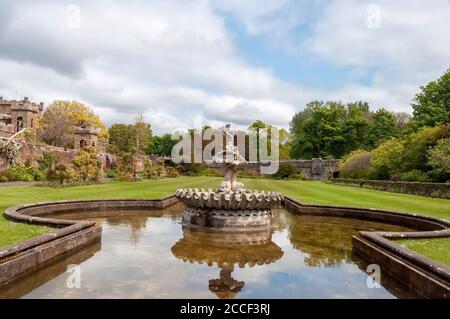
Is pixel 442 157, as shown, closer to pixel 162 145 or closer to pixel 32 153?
pixel 32 153

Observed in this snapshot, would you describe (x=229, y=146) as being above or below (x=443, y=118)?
below

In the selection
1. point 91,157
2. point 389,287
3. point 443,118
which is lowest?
point 389,287

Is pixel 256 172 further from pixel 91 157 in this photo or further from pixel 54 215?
pixel 54 215

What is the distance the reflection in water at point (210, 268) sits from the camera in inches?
241

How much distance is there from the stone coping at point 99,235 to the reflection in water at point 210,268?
10.0 inches

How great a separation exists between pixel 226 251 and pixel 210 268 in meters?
1.59

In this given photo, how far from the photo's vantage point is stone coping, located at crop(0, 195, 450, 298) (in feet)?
21.2

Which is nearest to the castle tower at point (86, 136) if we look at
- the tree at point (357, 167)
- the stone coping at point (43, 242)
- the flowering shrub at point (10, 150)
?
the flowering shrub at point (10, 150)

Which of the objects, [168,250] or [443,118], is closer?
[168,250]

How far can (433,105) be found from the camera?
4756cm

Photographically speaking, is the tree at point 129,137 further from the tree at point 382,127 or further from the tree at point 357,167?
the tree at point 382,127

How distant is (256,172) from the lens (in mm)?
66938
